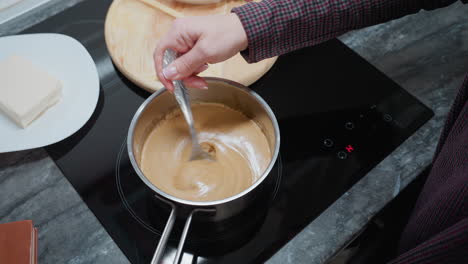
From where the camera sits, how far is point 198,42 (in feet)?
2.19

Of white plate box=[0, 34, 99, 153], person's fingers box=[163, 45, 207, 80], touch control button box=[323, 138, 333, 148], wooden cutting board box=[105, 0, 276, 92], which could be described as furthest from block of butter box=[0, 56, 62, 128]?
touch control button box=[323, 138, 333, 148]

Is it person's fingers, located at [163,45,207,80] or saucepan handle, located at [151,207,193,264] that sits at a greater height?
person's fingers, located at [163,45,207,80]

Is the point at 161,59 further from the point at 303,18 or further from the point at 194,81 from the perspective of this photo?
the point at 303,18

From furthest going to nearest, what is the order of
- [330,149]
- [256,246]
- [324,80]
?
[324,80]
[330,149]
[256,246]

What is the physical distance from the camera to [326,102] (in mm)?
850

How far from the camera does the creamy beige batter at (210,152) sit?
2.27 ft

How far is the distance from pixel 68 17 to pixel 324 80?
588 millimetres

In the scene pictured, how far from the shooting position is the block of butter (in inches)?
29.4

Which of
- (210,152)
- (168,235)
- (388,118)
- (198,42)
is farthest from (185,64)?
(388,118)

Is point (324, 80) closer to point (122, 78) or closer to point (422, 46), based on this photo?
point (422, 46)

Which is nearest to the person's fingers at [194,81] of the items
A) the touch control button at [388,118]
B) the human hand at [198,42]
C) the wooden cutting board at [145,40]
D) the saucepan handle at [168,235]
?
the human hand at [198,42]

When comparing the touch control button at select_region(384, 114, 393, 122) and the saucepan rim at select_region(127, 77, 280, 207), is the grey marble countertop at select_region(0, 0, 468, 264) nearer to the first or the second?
the touch control button at select_region(384, 114, 393, 122)

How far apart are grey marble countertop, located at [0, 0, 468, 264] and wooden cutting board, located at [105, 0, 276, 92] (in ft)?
0.64

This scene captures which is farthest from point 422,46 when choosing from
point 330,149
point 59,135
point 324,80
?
point 59,135
